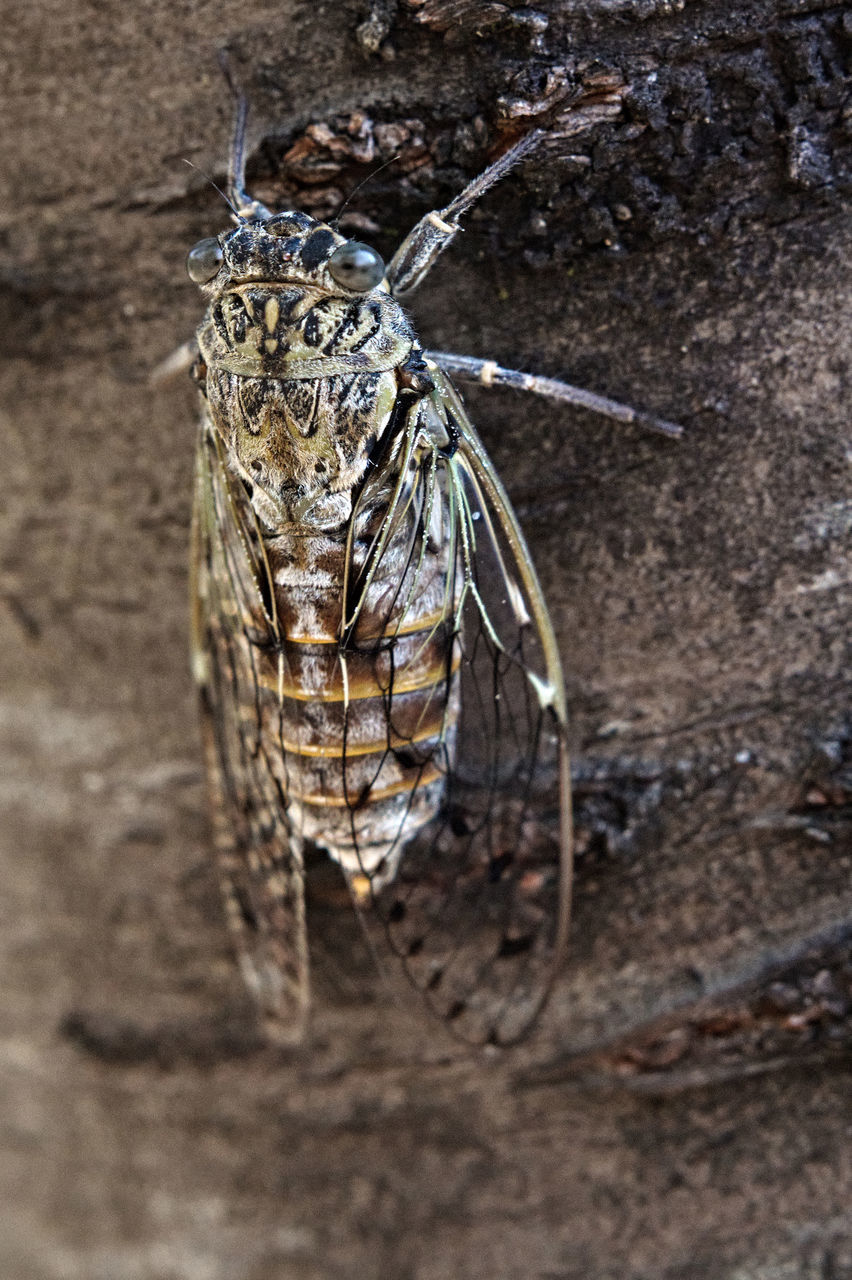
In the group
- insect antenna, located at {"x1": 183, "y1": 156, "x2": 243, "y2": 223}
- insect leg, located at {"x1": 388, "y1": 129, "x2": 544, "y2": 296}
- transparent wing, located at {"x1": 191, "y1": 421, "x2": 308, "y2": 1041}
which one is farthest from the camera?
transparent wing, located at {"x1": 191, "y1": 421, "x2": 308, "y2": 1041}

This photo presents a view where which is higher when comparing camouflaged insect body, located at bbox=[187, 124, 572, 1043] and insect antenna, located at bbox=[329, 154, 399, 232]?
insect antenna, located at bbox=[329, 154, 399, 232]

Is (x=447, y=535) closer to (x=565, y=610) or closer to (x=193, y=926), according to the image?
(x=565, y=610)

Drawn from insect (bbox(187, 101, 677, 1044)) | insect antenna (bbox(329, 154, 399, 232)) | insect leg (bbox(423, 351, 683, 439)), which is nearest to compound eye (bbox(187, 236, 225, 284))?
insect (bbox(187, 101, 677, 1044))

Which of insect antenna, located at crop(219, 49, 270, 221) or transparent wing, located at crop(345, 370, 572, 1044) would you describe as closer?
insect antenna, located at crop(219, 49, 270, 221)

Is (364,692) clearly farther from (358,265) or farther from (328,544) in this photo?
(358,265)

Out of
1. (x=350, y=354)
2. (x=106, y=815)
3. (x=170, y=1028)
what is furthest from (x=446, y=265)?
(x=170, y=1028)

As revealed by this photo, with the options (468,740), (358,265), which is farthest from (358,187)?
(468,740)

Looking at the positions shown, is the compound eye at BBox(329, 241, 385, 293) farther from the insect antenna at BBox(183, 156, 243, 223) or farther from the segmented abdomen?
the segmented abdomen

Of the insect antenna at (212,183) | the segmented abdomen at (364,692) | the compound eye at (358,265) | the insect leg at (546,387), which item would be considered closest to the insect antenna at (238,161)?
the insect antenna at (212,183)

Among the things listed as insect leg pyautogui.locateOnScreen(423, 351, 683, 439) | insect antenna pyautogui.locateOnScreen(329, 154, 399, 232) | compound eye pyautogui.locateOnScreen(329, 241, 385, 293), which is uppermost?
insect antenna pyautogui.locateOnScreen(329, 154, 399, 232)
